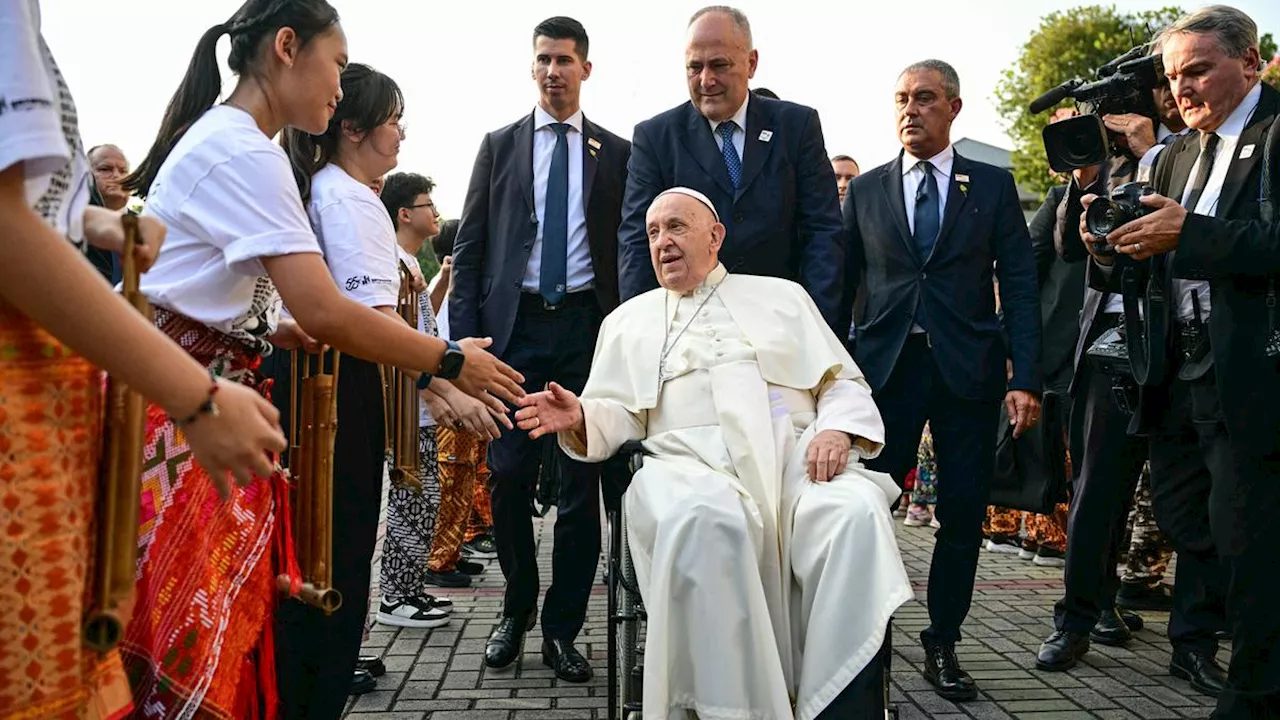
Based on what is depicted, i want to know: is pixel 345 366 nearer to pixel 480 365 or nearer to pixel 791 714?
pixel 480 365

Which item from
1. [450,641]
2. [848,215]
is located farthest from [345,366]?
[848,215]

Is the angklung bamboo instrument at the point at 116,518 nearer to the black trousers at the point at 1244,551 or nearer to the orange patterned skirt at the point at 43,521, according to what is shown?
the orange patterned skirt at the point at 43,521

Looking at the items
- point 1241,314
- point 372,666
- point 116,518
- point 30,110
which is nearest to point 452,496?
point 372,666

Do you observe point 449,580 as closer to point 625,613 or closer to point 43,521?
point 625,613

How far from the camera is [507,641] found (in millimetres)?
4629

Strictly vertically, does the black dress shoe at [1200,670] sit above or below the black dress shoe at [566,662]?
above

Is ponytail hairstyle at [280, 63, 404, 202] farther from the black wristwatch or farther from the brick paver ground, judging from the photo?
the brick paver ground

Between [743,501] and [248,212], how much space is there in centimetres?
193

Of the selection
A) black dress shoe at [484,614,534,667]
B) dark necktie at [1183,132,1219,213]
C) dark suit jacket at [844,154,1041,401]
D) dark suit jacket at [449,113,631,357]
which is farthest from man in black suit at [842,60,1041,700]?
black dress shoe at [484,614,534,667]

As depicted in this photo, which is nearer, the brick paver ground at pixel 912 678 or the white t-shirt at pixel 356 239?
the white t-shirt at pixel 356 239

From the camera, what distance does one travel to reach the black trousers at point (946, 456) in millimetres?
4453

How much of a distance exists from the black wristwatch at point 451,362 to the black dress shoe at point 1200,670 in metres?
3.41

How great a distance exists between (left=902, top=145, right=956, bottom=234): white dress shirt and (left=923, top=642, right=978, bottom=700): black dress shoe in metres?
1.82

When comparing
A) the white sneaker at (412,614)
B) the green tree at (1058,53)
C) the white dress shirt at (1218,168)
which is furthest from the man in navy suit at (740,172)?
the green tree at (1058,53)
